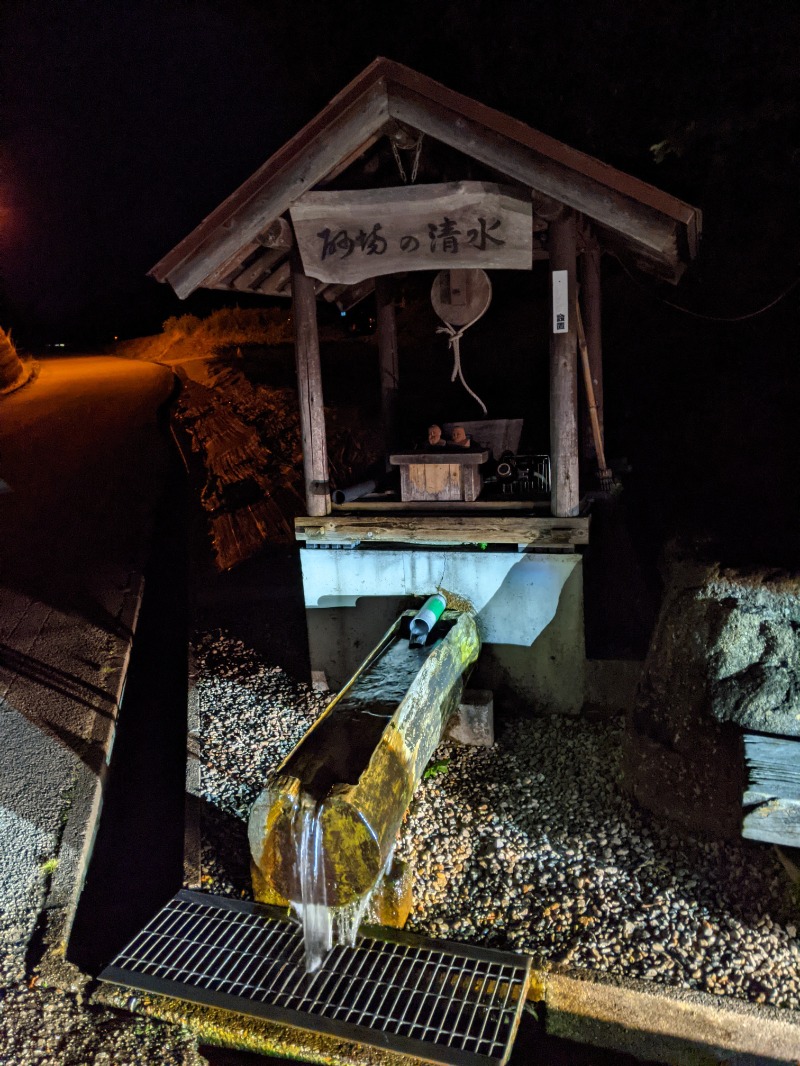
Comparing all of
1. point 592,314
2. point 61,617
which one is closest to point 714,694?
point 592,314

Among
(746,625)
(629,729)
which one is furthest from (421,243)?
(629,729)

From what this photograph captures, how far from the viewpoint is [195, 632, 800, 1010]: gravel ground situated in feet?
12.2

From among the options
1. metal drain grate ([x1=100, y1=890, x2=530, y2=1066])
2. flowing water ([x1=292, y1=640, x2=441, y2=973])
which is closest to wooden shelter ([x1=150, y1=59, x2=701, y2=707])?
flowing water ([x1=292, y1=640, x2=441, y2=973])

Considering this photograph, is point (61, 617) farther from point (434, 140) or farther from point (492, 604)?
point (434, 140)

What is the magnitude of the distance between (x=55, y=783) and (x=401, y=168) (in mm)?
5689

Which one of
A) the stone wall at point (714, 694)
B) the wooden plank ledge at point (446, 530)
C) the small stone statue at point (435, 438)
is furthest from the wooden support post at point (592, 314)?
the stone wall at point (714, 694)

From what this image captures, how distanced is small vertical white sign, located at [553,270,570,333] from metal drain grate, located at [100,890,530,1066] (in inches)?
181

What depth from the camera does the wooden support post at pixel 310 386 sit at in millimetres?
6242

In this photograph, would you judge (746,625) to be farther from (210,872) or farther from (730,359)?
(730,359)

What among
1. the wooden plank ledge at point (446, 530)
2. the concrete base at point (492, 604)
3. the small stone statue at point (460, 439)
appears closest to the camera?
the wooden plank ledge at point (446, 530)

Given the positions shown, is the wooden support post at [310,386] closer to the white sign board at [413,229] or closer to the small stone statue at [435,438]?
the white sign board at [413,229]

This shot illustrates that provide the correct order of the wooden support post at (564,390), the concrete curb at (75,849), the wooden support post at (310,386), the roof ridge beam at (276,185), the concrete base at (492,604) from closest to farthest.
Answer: the concrete curb at (75,849) → the roof ridge beam at (276,185) → the wooden support post at (564,390) → the concrete base at (492,604) → the wooden support post at (310,386)

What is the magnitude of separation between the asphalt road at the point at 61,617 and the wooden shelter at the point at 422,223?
2.72m

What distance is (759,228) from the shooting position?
1022 centimetres
